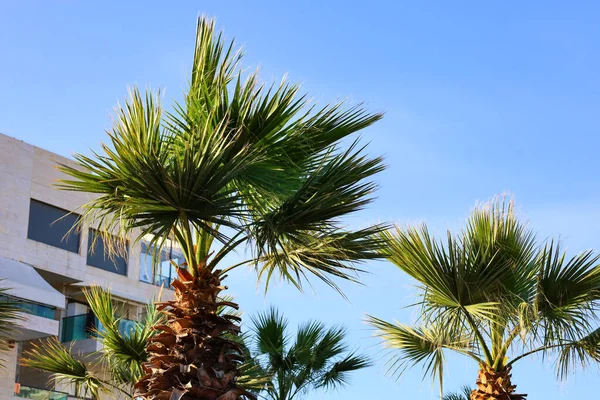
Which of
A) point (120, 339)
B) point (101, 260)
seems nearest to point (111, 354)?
point (120, 339)

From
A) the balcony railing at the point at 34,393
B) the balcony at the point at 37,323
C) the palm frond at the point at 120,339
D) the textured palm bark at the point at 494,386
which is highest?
the balcony at the point at 37,323

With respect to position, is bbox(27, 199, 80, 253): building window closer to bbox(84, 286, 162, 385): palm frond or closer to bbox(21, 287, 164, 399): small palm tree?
bbox(21, 287, 164, 399): small palm tree

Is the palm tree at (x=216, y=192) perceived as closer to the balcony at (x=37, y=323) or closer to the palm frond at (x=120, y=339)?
the palm frond at (x=120, y=339)

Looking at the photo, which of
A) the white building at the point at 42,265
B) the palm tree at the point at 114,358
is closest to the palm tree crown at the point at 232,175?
the palm tree at the point at 114,358

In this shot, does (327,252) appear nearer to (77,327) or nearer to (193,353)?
(193,353)

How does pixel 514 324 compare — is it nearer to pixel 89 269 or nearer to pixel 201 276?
pixel 201 276

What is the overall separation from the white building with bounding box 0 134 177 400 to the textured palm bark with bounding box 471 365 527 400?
53.1ft

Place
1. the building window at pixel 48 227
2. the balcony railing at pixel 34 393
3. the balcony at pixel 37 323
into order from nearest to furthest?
1. the balcony railing at pixel 34 393
2. the balcony at pixel 37 323
3. the building window at pixel 48 227

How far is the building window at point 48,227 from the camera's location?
30.9 metres

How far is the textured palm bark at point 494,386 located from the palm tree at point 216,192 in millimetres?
3112

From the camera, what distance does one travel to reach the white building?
94.3 feet

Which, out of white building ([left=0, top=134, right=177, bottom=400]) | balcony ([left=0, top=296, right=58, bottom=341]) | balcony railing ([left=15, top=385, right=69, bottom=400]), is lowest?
balcony railing ([left=15, top=385, right=69, bottom=400])

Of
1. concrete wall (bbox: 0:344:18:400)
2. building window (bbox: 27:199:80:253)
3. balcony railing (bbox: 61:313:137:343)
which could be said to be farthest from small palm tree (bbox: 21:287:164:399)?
balcony railing (bbox: 61:313:137:343)

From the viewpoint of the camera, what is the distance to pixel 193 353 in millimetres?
9688
